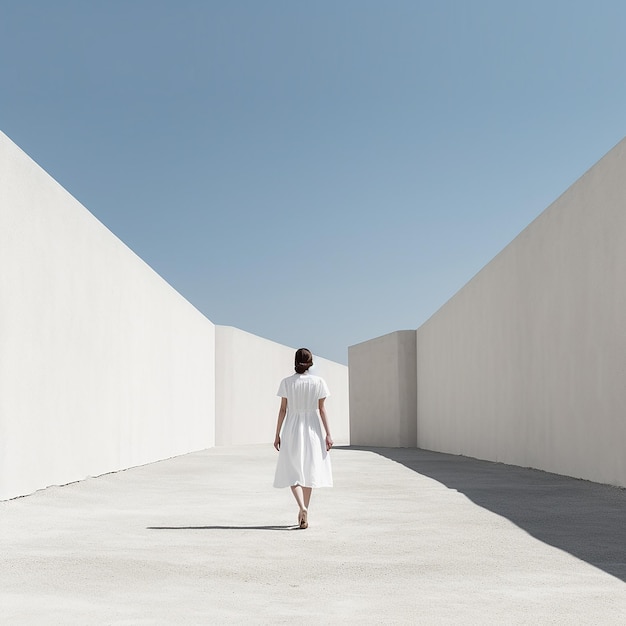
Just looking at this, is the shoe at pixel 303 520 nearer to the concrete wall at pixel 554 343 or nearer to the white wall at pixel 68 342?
the white wall at pixel 68 342

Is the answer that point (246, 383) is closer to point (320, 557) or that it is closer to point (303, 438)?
point (303, 438)

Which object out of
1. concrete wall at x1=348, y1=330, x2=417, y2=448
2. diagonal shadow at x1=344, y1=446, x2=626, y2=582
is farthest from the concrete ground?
concrete wall at x1=348, y1=330, x2=417, y2=448

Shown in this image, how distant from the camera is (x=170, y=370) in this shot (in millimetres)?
21375

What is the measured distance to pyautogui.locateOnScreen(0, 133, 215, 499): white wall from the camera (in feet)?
33.3

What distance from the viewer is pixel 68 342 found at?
12.3 metres

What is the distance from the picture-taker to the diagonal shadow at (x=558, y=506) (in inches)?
253

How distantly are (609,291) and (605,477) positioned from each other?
2.31 metres

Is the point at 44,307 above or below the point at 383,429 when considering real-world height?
above

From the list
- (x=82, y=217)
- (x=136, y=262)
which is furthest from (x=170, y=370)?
(x=82, y=217)

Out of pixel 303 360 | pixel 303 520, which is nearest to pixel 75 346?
pixel 303 360

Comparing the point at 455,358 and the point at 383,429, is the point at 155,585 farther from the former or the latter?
the point at 383,429

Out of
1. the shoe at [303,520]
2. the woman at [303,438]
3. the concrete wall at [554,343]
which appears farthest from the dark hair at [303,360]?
the concrete wall at [554,343]

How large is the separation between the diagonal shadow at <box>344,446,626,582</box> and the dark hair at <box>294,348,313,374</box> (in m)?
2.25

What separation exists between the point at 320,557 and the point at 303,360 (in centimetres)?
219
